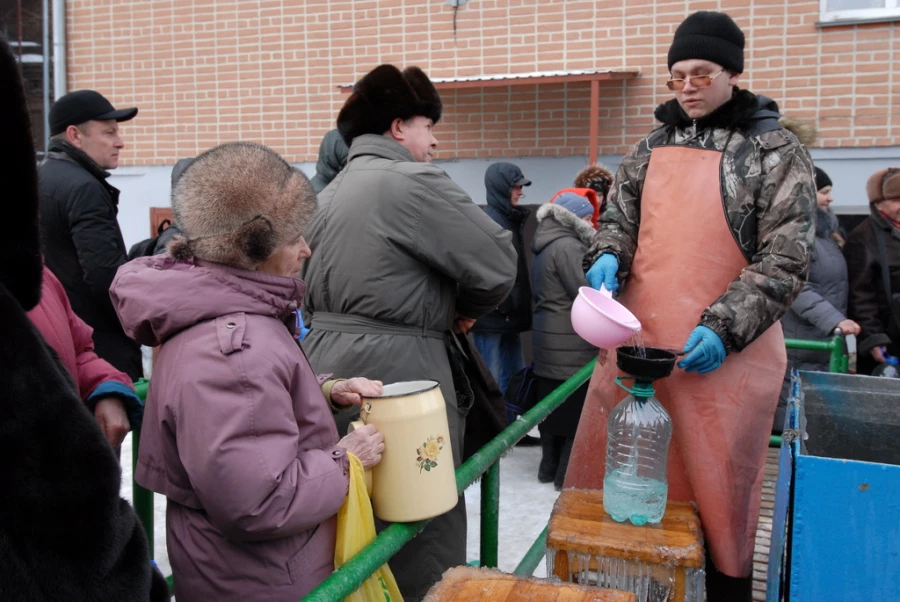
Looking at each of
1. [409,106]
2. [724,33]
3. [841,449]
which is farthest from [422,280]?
[841,449]

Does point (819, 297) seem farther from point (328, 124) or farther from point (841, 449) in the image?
point (328, 124)

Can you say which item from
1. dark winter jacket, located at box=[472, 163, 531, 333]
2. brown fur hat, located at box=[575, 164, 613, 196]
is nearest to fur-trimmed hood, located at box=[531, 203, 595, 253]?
dark winter jacket, located at box=[472, 163, 531, 333]

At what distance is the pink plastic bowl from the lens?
233 centimetres

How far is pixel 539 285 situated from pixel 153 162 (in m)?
5.05

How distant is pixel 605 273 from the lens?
8.48ft

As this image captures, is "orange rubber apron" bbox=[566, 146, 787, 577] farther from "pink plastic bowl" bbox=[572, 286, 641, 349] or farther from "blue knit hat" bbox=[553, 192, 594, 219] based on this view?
"blue knit hat" bbox=[553, 192, 594, 219]

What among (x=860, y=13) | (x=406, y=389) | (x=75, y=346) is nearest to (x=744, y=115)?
(x=406, y=389)

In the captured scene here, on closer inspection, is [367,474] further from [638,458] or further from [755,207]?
[755,207]

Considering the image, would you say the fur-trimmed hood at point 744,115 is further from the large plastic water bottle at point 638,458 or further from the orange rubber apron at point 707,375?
the large plastic water bottle at point 638,458

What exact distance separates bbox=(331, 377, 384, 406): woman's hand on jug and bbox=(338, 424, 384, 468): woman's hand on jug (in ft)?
0.29

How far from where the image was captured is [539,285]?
489 cm

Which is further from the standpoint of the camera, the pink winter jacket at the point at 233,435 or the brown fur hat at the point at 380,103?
the brown fur hat at the point at 380,103

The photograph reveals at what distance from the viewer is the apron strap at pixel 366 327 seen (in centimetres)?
239

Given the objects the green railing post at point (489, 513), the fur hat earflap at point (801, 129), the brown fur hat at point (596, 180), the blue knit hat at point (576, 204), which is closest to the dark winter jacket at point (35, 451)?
the green railing post at point (489, 513)
